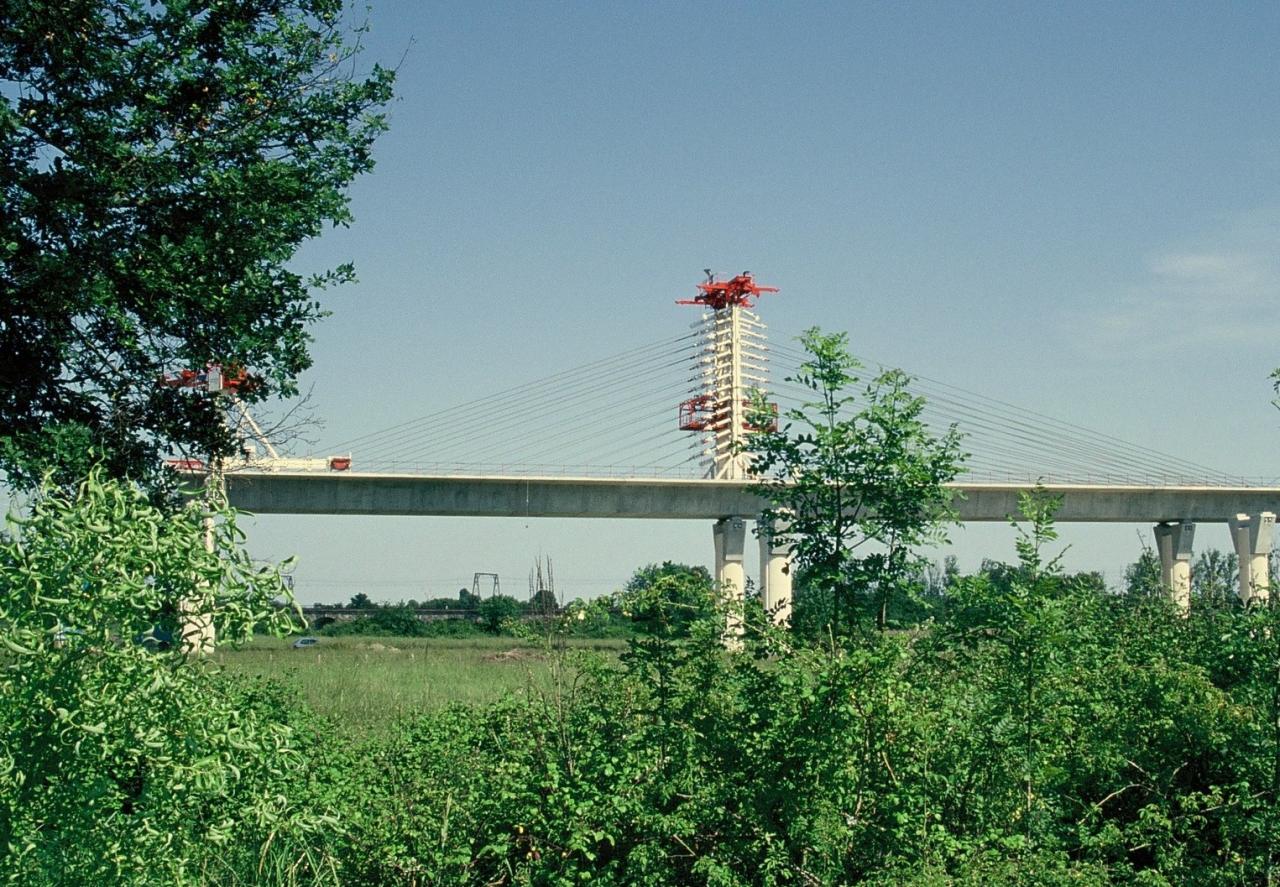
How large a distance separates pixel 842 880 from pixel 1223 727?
8.03 ft

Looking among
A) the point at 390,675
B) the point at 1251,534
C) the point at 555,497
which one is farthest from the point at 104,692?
the point at 1251,534

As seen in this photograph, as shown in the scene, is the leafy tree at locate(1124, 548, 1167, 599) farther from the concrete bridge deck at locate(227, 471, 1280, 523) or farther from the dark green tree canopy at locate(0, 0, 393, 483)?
the concrete bridge deck at locate(227, 471, 1280, 523)

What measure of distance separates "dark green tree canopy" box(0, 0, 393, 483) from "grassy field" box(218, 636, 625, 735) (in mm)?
3073

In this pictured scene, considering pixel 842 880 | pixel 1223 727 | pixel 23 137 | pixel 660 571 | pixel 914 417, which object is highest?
pixel 23 137

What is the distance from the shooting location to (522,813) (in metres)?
6.74

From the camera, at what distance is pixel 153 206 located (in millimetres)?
12453

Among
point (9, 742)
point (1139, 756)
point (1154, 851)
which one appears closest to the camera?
point (9, 742)

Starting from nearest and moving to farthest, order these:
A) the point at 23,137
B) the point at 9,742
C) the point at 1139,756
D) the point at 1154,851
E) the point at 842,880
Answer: the point at 9,742
the point at 842,880
the point at 1154,851
the point at 1139,756
the point at 23,137

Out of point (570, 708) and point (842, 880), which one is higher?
point (570, 708)

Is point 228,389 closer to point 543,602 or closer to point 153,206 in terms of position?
point 153,206

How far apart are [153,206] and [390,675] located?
13736 mm

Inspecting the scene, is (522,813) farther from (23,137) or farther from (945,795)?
(23,137)

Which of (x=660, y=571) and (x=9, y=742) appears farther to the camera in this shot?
(x=660, y=571)

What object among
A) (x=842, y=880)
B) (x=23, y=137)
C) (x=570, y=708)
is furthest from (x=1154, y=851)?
(x=23, y=137)
